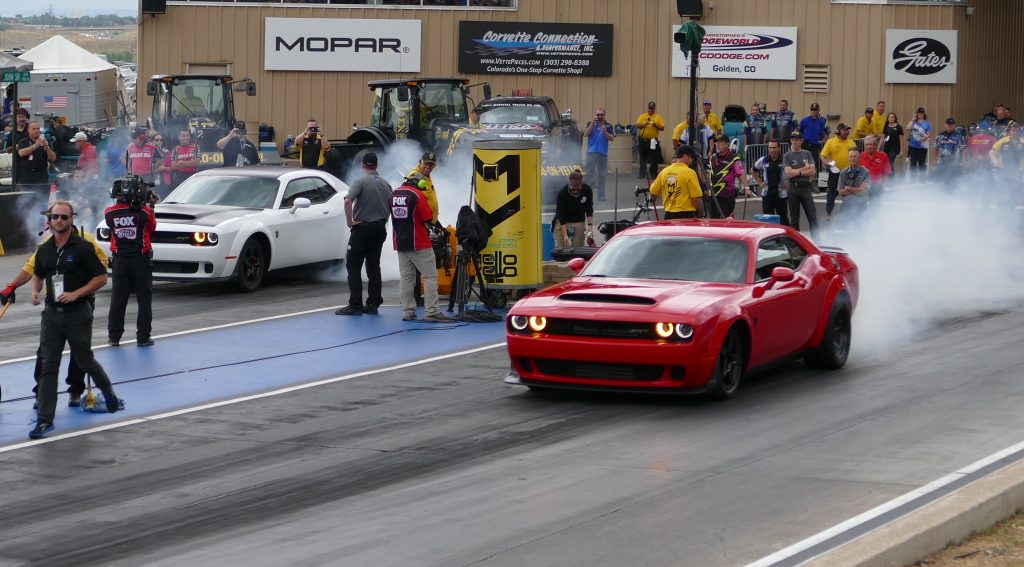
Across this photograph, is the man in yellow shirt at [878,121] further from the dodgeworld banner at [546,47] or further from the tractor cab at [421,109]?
the tractor cab at [421,109]

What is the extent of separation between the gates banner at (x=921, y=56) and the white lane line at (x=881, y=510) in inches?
1185

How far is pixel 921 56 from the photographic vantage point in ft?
128

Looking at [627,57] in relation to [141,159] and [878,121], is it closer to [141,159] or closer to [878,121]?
[878,121]

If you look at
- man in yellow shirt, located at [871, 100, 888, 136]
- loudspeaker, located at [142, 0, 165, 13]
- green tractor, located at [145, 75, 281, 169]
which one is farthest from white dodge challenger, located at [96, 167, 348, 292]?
loudspeaker, located at [142, 0, 165, 13]

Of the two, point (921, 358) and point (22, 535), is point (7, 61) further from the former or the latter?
point (22, 535)

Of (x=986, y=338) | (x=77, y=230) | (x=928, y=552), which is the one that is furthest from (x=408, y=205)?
(x=928, y=552)

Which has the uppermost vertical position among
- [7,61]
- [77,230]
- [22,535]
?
[7,61]

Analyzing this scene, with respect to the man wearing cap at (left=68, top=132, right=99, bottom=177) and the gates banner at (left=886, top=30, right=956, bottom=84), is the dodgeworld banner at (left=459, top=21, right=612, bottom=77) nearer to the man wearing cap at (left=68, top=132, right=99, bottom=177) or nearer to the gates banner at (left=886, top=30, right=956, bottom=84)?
the gates banner at (left=886, top=30, right=956, bottom=84)

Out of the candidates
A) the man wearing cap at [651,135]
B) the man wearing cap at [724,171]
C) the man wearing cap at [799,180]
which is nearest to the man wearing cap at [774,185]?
the man wearing cap at [799,180]

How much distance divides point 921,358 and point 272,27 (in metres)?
29.2

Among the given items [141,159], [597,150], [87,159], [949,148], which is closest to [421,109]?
[597,150]

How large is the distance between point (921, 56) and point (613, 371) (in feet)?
97.7

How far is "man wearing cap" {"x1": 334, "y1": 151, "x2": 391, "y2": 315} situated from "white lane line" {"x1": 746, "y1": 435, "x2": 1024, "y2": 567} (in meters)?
8.47

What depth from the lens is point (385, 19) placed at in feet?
132
